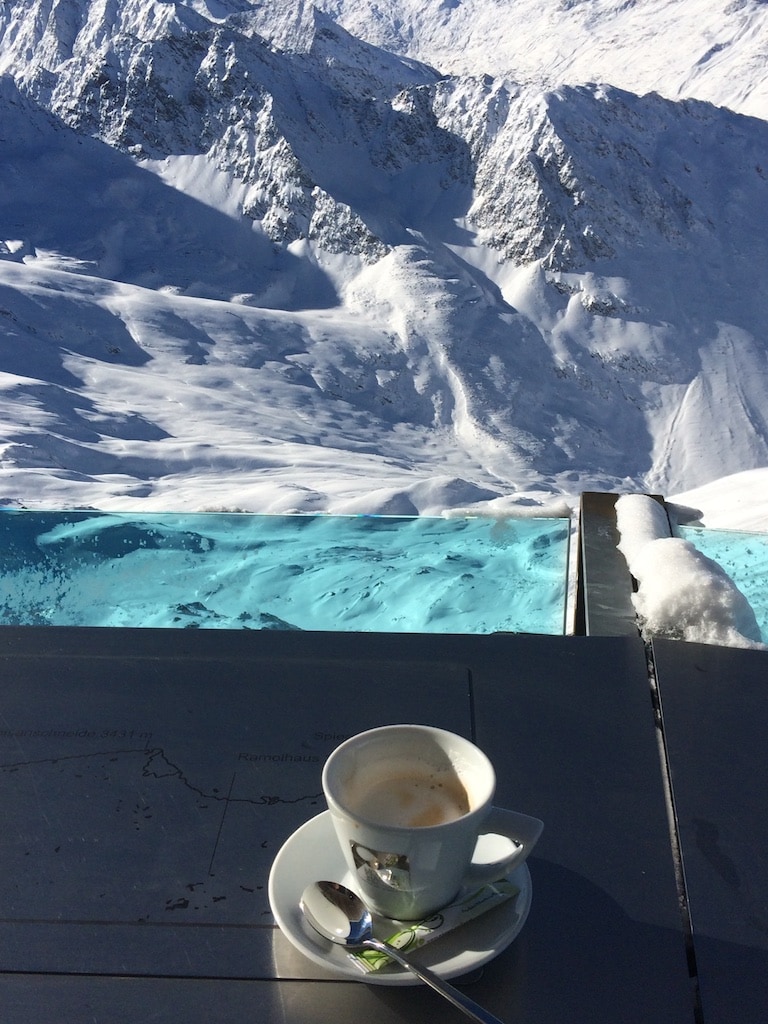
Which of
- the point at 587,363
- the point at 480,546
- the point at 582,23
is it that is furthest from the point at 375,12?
the point at 480,546

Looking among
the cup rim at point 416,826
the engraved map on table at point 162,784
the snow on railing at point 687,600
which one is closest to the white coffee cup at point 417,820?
the cup rim at point 416,826

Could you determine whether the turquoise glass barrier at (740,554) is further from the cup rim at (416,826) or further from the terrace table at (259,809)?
the cup rim at (416,826)

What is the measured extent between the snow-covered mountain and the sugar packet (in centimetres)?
811

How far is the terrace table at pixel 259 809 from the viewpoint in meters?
0.44

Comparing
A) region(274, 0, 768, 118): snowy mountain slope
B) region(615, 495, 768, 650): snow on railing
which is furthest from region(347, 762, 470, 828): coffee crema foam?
region(274, 0, 768, 118): snowy mountain slope

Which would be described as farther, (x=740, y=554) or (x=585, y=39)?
(x=585, y=39)

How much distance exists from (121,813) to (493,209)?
83.8 feet

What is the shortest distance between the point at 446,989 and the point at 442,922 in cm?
6

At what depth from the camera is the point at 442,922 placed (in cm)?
43

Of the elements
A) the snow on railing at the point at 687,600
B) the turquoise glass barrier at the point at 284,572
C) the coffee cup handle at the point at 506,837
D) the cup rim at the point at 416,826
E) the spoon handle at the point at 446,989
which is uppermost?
the snow on railing at the point at 687,600

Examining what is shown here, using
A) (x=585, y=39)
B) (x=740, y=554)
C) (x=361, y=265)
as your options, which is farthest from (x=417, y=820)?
(x=585, y=39)

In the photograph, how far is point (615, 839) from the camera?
0.53 m

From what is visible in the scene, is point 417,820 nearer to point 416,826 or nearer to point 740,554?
point 416,826

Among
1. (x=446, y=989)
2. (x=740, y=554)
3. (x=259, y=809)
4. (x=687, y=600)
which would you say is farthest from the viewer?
(x=740, y=554)
